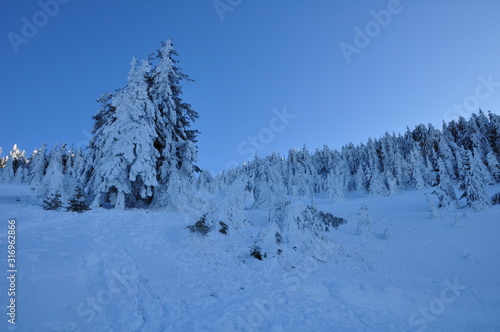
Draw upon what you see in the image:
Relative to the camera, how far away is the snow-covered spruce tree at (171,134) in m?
17.3

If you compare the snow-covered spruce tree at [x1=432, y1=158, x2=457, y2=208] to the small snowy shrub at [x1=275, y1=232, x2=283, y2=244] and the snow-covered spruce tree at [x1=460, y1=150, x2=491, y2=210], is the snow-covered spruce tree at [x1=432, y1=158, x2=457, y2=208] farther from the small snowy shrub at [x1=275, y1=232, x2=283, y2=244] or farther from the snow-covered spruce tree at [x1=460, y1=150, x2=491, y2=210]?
the small snowy shrub at [x1=275, y1=232, x2=283, y2=244]

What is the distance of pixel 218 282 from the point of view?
8266mm

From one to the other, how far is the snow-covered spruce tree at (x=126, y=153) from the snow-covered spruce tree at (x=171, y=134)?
994mm

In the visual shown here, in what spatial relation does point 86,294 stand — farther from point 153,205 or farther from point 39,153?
point 39,153

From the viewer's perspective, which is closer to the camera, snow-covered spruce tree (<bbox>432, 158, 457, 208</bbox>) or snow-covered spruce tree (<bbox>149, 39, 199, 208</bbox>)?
snow-covered spruce tree (<bbox>149, 39, 199, 208</bbox>)

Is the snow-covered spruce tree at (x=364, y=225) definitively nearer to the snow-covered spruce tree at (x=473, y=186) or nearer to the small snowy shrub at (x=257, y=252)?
the small snowy shrub at (x=257, y=252)

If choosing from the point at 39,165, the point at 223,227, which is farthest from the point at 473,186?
the point at 39,165

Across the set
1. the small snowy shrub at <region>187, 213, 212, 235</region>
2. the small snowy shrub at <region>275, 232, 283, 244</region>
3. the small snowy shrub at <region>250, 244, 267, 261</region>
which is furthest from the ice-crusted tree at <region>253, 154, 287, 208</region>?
the small snowy shrub at <region>187, 213, 212, 235</region>

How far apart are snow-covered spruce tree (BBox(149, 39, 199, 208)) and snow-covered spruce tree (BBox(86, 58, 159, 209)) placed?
994 mm

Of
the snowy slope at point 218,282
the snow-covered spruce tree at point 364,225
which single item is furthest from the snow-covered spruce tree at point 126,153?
the snow-covered spruce tree at point 364,225


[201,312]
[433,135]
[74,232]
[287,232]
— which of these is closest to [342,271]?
[287,232]

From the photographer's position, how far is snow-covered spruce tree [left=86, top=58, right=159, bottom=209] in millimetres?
15141

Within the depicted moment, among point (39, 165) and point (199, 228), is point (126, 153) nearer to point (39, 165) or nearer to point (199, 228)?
point (199, 228)

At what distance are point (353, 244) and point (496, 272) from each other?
7.09 metres
